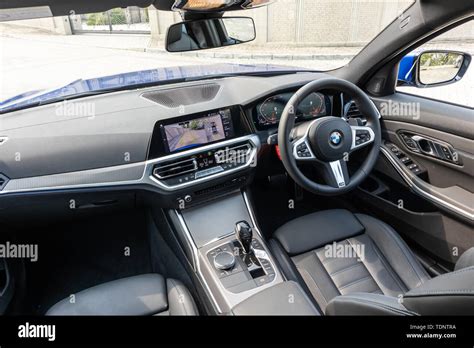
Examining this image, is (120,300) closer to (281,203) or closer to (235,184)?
(235,184)

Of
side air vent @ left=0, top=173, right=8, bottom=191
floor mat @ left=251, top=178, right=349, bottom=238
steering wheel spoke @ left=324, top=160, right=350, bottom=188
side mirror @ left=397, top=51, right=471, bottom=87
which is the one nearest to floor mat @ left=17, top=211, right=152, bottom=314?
side air vent @ left=0, top=173, right=8, bottom=191

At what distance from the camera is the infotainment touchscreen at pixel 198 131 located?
1.84 metres

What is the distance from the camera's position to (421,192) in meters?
2.11

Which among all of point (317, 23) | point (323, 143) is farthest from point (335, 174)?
point (317, 23)

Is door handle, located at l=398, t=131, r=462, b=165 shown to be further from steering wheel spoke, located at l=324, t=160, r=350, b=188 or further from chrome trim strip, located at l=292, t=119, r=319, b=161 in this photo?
chrome trim strip, located at l=292, t=119, r=319, b=161

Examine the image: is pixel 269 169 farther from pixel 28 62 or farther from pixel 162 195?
pixel 28 62

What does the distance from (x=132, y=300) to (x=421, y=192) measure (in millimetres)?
1698

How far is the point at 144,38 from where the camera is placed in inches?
441

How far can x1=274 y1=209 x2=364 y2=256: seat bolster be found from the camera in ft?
6.33

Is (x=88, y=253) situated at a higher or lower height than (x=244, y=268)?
lower

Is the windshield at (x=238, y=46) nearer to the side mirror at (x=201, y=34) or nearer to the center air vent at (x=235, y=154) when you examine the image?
the side mirror at (x=201, y=34)

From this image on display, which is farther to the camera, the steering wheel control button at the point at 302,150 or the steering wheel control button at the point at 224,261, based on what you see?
the steering wheel control button at the point at 302,150

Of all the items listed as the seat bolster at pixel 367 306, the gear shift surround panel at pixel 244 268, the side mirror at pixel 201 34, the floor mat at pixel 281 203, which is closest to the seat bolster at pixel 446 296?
the seat bolster at pixel 367 306

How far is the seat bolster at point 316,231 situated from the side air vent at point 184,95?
0.86m
